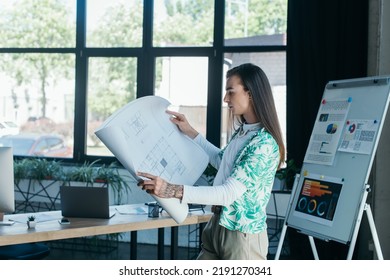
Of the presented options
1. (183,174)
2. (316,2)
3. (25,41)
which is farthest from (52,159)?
(183,174)

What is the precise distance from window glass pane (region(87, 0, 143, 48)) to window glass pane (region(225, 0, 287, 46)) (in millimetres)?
945

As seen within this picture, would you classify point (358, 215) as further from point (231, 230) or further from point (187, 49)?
point (187, 49)

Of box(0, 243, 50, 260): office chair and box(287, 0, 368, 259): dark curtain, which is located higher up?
box(287, 0, 368, 259): dark curtain

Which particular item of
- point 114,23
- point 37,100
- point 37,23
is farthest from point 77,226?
point 37,23

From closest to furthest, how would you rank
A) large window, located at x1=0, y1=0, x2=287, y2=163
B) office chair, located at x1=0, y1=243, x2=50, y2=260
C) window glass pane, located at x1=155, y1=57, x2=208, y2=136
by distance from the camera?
1. office chair, located at x1=0, y1=243, x2=50, y2=260
2. large window, located at x1=0, y1=0, x2=287, y2=163
3. window glass pane, located at x1=155, y1=57, x2=208, y2=136

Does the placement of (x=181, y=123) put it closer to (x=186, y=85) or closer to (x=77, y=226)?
(x=77, y=226)

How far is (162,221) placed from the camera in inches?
126

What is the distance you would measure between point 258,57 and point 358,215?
2572 mm

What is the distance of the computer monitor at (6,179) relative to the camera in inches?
114

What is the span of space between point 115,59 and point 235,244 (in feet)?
14.4

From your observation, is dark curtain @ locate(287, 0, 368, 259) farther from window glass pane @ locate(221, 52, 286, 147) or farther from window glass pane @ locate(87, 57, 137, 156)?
window glass pane @ locate(87, 57, 137, 156)

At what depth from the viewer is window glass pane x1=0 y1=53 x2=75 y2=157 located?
20.6ft

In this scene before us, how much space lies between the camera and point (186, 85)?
5.96 m

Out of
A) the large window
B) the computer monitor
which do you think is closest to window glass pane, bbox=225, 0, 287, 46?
the large window
